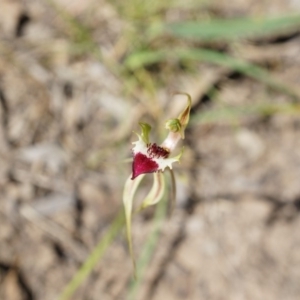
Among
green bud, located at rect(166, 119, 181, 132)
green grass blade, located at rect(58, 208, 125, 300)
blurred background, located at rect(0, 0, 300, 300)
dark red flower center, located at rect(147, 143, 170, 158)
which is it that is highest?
blurred background, located at rect(0, 0, 300, 300)

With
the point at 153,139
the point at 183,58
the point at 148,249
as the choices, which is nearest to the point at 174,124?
the point at 148,249

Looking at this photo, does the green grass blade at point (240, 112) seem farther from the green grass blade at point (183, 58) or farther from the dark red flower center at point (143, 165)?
the dark red flower center at point (143, 165)

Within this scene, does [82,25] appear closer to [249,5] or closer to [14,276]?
[249,5]

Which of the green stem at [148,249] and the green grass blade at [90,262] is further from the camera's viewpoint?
the green stem at [148,249]

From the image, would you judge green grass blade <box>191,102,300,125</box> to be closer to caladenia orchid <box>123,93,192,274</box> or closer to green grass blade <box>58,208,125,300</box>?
green grass blade <box>58,208,125,300</box>

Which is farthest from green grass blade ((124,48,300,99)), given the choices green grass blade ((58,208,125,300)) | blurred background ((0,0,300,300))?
green grass blade ((58,208,125,300))

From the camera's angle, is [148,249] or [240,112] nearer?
[148,249]

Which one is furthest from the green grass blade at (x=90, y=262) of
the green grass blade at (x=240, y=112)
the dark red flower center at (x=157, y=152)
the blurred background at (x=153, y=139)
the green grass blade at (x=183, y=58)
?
the green grass blade at (x=183, y=58)

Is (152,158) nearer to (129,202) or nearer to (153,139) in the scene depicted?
(129,202)

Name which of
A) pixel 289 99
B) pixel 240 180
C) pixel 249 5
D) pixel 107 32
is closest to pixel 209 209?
pixel 240 180
